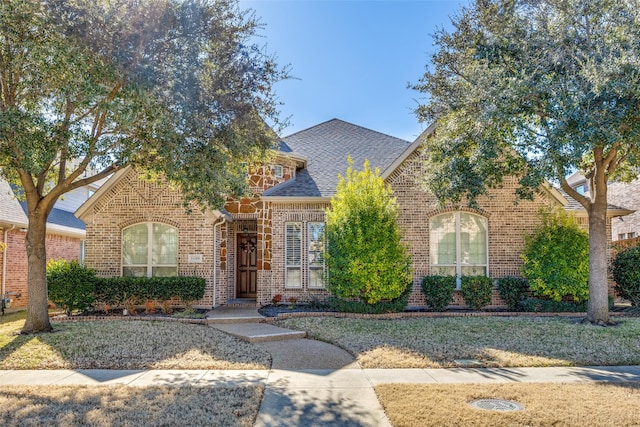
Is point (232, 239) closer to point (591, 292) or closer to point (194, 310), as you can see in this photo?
point (194, 310)

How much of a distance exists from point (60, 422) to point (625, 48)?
10865 millimetres

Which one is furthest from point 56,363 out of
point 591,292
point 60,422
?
point 591,292

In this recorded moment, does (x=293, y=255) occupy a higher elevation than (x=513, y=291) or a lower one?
higher

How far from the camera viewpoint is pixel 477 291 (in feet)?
41.1

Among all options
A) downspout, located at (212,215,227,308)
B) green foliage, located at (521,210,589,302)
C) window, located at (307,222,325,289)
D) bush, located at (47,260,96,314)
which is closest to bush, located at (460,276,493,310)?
green foliage, located at (521,210,589,302)

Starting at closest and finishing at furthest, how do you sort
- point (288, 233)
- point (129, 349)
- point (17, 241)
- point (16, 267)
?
point (129, 349), point (288, 233), point (16, 267), point (17, 241)

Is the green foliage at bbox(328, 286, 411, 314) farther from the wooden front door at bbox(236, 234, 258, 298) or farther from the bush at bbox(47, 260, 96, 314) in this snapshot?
the bush at bbox(47, 260, 96, 314)

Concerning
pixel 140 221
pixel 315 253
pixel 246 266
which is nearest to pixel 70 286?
pixel 140 221

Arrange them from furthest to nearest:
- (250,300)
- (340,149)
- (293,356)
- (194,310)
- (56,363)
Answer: (340,149)
(250,300)
(194,310)
(293,356)
(56,363)

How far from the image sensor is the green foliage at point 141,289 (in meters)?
12.4

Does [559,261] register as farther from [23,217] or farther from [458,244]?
[23,217]

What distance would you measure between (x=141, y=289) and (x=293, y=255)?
14.9 ft

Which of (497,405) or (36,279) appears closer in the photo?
(497,405)

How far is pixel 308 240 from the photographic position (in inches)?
546
